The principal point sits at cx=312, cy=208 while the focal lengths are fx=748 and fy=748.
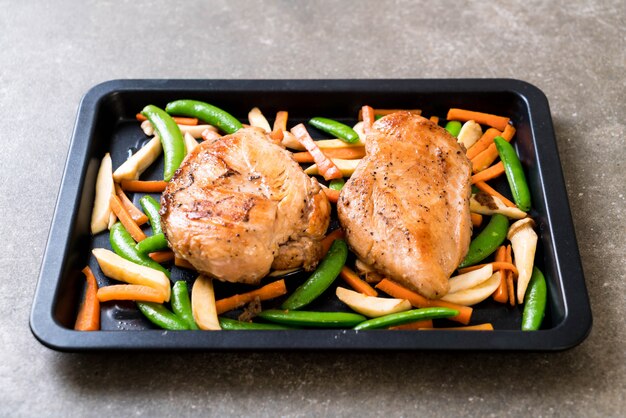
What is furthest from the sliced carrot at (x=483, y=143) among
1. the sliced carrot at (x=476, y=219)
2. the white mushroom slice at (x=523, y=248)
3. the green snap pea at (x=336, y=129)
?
the green snap pea at (x=336, y=129)

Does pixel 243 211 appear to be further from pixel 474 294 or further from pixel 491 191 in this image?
pixel 491 191

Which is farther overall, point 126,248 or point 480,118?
point 480,118

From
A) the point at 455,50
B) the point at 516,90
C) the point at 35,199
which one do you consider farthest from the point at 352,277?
the point at 455,50

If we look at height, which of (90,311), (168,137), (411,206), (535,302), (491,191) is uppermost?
(411,206)

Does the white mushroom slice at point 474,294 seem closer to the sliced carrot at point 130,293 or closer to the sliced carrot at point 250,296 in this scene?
the sliced carrot at point 250,296

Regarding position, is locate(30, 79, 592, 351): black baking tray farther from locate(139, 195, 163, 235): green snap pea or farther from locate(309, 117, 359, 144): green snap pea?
locate(139, 195, 163, 235): green snap pea

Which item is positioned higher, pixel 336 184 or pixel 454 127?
pixel 454 127

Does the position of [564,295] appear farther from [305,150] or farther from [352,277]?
[305,150]

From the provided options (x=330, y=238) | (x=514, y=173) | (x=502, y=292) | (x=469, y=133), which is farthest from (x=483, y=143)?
(x=330, y=238)
